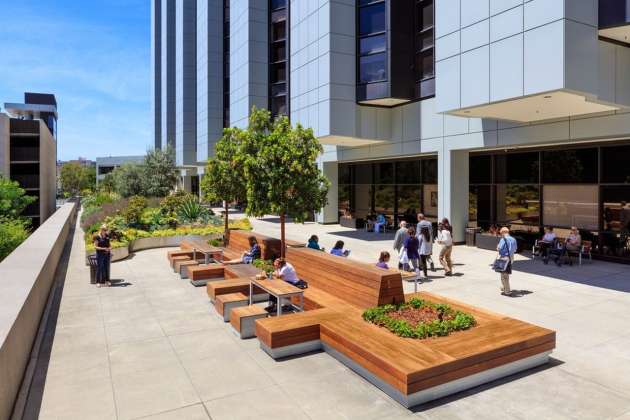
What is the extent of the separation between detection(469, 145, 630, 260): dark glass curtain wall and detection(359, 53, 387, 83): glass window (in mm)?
6670

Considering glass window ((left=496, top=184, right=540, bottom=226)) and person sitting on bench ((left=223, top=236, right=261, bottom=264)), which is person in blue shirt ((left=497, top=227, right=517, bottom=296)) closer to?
person sitting on bench ((left=223, top=236, right=261, bottom=264))

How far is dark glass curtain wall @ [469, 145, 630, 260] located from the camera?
16.9 m

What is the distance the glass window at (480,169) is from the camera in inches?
886

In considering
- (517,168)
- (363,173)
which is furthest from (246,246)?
(363,173)

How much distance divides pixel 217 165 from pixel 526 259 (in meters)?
13.0

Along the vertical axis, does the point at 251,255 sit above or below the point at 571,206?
below

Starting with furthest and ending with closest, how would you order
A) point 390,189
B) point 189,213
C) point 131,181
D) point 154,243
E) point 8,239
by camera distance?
point 131,181
point 390,189
point 189,213
point 154,243
point 8,239

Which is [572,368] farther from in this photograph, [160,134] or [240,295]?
[160,134]

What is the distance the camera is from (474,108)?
50.5ft

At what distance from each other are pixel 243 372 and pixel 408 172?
75.7 ft

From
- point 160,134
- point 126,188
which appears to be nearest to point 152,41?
point 160,134

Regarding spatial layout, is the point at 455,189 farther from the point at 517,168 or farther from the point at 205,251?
the point at 205,251

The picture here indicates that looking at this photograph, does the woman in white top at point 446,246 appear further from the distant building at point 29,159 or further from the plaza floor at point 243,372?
the distant building at point 29,159

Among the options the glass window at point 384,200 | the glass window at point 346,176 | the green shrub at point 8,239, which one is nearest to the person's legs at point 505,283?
the green shrub at point 8,239
